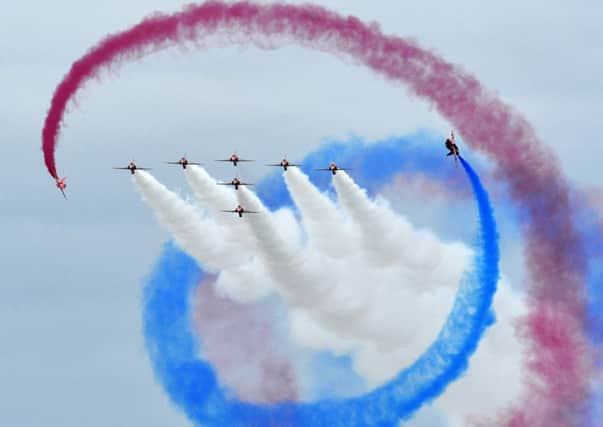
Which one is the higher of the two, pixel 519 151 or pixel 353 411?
pixel 519 151

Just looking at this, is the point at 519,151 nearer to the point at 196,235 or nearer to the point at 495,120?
the point at 495,120

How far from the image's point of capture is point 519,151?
7603 inches

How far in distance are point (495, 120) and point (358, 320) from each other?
14679 millimetres

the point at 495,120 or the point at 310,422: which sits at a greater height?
the point at 495,120

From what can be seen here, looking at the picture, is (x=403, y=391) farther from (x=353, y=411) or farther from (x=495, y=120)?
(x=495, y=120)

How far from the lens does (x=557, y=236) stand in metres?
196

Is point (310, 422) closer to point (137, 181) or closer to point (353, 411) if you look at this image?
point (353, 411)

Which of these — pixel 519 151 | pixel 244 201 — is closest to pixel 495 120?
pixel 519 151

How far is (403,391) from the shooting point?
637 feet

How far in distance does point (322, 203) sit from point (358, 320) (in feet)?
24.0

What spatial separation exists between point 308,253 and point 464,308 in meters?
10.3

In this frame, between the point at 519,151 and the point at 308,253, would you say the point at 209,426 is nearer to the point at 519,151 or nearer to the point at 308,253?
the point at 308,253

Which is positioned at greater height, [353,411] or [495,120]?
[495,120]

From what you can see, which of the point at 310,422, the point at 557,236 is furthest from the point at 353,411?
the point at 557,236
